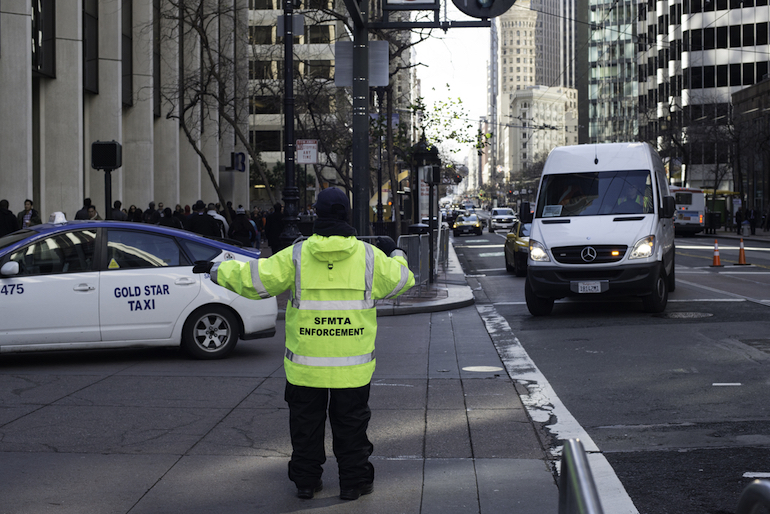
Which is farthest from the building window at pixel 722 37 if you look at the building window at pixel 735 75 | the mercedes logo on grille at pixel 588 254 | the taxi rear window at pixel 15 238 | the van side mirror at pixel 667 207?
the taxi rear window at pixel 15 238

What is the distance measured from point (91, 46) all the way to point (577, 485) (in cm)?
2947

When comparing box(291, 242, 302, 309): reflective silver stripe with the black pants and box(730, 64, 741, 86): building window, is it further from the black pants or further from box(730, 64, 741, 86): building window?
box(730, 64, 741, 86): building window

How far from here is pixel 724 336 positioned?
424 inches

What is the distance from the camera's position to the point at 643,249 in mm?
13062

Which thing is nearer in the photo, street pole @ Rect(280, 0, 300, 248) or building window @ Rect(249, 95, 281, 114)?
street pole @ Rect(280, 0, 300, 248)

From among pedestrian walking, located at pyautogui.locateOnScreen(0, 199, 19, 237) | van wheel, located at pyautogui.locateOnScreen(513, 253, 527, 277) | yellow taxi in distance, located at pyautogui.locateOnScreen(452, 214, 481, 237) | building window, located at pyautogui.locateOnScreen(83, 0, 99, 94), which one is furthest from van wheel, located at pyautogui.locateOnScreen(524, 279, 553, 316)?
yellow taxi in distance, located at pyautogui.locateOnScreen(452, 214, 481, 237)

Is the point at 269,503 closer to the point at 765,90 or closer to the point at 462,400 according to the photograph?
the point at 462,400

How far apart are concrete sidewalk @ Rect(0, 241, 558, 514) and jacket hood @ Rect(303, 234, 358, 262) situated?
1336 millimetres

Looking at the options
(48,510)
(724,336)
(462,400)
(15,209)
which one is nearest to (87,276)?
(462,400)

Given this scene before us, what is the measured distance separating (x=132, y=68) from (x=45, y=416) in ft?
90.3

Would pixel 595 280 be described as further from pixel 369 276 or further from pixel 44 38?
pixel 44 38

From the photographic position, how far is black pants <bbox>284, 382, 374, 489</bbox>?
4871 millimetres

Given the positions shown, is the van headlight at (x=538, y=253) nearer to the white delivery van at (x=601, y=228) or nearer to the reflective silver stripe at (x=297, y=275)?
the white delivery van at (x=601, y=228)

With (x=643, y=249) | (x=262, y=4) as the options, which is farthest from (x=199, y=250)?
(x=262, y=4)
